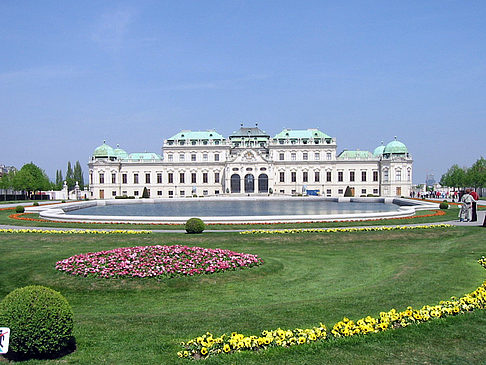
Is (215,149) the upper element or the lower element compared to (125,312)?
upper

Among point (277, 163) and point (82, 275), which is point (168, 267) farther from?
point (277, 163)

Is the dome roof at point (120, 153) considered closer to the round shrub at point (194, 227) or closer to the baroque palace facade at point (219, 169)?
the baroque palace facade at point (219, 169)

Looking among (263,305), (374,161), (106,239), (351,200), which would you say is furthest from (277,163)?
(263,305)

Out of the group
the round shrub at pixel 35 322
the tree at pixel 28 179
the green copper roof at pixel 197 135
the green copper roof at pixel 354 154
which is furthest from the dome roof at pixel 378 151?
the round shrub at pixel 35 322

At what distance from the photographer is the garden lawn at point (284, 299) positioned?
26.5ft

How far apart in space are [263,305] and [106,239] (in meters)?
16.4

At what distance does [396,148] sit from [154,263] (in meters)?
96.7

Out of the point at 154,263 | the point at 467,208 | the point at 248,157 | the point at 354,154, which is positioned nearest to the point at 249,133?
the point at 248,157

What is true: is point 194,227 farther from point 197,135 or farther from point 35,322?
point 197,135

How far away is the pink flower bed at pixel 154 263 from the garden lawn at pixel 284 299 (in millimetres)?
378

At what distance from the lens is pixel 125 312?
11586mm

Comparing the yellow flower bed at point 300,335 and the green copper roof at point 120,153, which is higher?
the green copper roof at point 120,153

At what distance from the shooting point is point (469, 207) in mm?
32844

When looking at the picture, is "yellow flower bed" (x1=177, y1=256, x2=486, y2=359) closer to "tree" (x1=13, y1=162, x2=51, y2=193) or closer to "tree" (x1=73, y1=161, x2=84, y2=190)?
"tree" (x1=13, y1=162, x2=51, y2=193)
